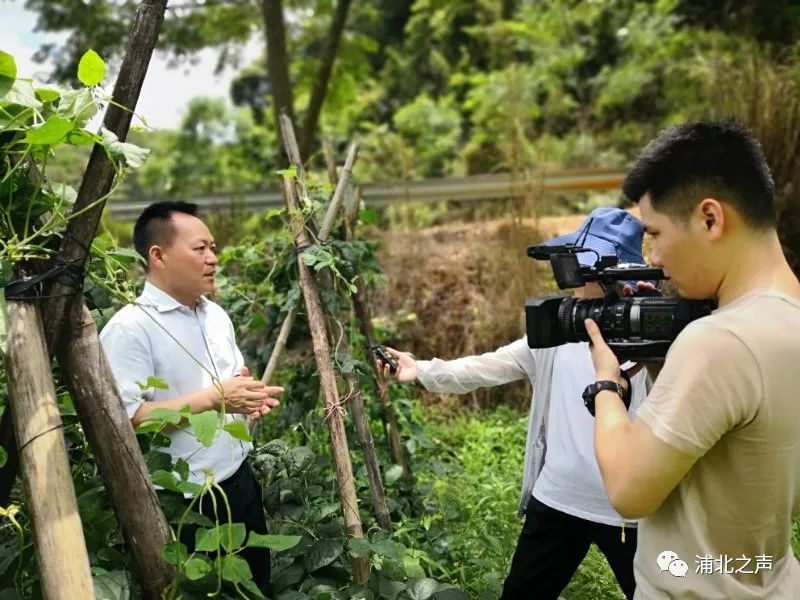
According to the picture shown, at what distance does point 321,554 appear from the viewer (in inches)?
81.5

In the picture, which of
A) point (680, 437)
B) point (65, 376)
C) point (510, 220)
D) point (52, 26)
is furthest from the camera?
point (52, 26)

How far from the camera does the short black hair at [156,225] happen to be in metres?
2.00

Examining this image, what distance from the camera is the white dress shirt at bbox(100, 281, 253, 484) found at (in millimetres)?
1767

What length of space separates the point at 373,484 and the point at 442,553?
54cm

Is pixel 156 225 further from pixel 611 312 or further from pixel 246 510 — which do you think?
pixel 611 312

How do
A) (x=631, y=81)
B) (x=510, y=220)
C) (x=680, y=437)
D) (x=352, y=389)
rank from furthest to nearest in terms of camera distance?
(x=631, y=81)
(x=510, y=220)
(x=352, y=389)
(x=680, y=437)

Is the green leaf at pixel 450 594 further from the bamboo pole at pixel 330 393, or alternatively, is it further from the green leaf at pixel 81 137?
the green leaf at pixel 81 137

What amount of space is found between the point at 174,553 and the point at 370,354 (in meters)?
1.41

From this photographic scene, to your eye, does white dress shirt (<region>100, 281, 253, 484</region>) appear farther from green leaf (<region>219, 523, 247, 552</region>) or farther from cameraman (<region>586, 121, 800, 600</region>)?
cameraman (<region>586, 121, 800, 600</region>)

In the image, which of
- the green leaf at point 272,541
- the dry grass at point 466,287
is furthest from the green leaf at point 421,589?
the dry grass at point 466,287

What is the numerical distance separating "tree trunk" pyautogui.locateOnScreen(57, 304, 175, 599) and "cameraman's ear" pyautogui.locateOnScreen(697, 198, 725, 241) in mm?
1146

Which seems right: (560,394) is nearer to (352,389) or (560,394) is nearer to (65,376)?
(352,389)

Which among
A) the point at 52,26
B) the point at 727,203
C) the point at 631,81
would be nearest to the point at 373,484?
the point at 727,203

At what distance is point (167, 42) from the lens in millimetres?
7605
